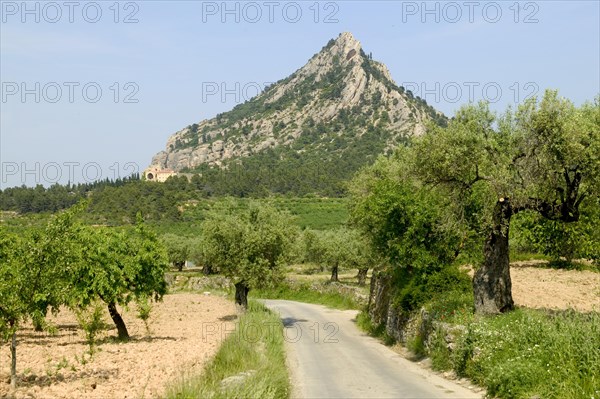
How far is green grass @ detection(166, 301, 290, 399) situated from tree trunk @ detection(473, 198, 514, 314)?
8327 millimetres

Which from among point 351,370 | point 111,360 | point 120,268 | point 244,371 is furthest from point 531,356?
point 120,268

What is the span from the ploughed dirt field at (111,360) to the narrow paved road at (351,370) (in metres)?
3.80

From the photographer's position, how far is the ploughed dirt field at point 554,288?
87.2 ft

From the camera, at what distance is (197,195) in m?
184

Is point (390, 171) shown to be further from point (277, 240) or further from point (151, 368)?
point (151, 368)

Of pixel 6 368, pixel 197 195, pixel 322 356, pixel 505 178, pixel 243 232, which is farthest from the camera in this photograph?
pixel 197 195

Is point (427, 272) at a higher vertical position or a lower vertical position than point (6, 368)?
higher

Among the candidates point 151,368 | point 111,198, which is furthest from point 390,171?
point 111,198

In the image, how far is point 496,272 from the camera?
2244 cm

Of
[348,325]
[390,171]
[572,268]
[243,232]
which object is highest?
[390,171]

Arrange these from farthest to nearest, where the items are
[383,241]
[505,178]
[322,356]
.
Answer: [383,241] < [322,356] < [505,178]

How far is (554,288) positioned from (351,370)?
16.0m

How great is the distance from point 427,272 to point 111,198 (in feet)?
463

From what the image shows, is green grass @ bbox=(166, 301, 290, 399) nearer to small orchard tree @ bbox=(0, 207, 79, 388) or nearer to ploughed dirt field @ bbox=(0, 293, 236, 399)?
ploughed dirt field @ bbox=(0, 293, 236, 399)
